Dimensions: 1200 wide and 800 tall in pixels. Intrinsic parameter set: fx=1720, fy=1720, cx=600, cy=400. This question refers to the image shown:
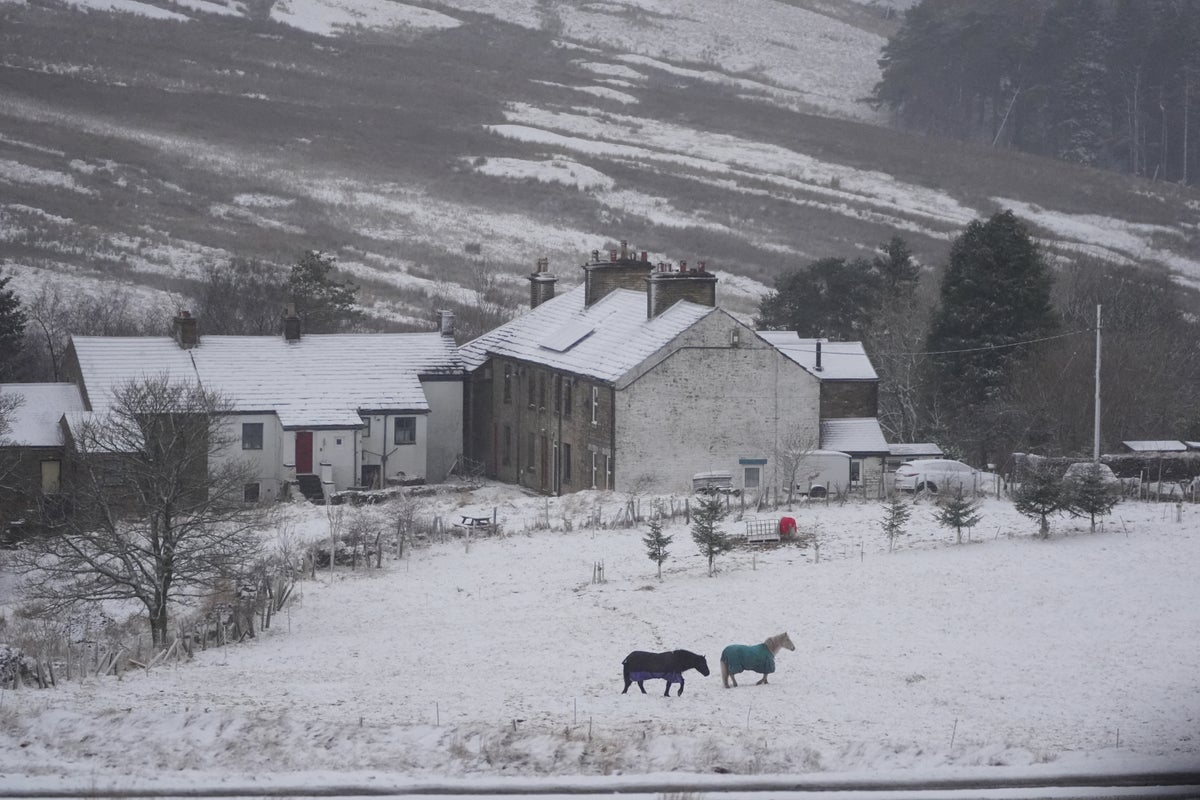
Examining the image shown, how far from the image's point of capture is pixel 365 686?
97.0 ft

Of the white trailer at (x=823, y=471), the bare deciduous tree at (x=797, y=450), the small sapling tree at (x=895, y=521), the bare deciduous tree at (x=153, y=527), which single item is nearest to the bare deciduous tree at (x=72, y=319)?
the bare deciduous tree at (x=153, y=527)

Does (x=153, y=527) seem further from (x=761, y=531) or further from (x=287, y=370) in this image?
(x=287, y=370)

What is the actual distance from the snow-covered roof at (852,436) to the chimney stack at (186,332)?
819 inches

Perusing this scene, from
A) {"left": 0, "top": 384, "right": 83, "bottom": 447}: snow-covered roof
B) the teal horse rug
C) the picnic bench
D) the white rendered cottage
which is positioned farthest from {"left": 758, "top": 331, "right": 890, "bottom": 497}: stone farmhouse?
the teal horse rug

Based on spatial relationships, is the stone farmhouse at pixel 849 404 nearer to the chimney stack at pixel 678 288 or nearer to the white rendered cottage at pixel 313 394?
the chimney stack at pixel 678 288

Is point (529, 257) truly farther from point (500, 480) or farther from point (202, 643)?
point (202, 643)

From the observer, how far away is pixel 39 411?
2037 inches

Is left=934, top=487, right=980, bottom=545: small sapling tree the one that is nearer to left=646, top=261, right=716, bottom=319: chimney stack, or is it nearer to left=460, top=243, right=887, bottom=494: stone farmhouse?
left=460, top=243, right=887, bottom=494: stone farmhouse

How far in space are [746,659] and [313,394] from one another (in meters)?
29.8

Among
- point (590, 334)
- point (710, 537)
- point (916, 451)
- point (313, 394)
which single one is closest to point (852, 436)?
point (916, 451)

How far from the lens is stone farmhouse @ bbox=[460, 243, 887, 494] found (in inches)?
2078

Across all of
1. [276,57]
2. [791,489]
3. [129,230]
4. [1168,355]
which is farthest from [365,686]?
[276,57]

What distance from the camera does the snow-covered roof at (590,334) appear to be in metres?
53.3

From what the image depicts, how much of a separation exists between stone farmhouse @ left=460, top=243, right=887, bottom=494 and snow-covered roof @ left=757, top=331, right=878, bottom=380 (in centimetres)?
6
